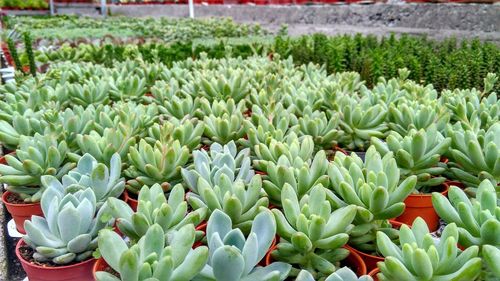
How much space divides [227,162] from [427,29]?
6943 mm

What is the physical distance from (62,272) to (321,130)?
1436 mm

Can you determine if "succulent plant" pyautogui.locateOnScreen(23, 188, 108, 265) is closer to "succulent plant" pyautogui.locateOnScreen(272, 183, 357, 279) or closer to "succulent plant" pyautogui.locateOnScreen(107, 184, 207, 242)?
"succulent plant" pyautogui.locateOnScreen(107, 184, 207, 242)

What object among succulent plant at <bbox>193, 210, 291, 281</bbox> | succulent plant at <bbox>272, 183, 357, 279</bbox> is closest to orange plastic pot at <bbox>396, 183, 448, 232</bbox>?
succulent plant at <bbox>272, 183, 357, 279</bbox>

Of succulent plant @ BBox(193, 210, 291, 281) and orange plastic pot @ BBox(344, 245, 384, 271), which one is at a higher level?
succulent plant @ BBox(193, 210, 291, 281)

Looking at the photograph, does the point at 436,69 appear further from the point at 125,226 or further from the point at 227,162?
the point at 125,226

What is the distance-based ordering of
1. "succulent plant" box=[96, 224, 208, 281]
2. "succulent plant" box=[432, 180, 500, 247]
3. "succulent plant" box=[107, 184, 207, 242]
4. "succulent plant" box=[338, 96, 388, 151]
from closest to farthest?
"succulent plant" box=[96, 224, 208, 281] → "succulent plant" box=[432, 180, 500, 247] → "succulent plant" box=[107, 184, 207, 242] → "succulent plant" box=[338, 96, 388, 151]

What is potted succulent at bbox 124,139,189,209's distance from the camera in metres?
1.95

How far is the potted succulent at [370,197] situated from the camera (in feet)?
5.09

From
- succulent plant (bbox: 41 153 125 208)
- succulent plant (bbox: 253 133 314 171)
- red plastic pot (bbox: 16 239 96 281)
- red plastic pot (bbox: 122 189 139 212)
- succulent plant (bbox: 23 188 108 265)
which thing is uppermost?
succulent plant (bbox: 253 133 314 171)

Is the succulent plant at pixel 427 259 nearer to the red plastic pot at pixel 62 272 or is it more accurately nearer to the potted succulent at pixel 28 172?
Answer: the red plastic pot at pixel 62 272

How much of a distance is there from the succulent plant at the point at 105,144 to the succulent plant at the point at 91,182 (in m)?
0.18

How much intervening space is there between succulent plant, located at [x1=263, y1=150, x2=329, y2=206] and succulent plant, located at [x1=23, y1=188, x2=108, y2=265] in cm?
65

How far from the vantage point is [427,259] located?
3.86 feet

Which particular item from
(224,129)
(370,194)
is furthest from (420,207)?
(224,129)
